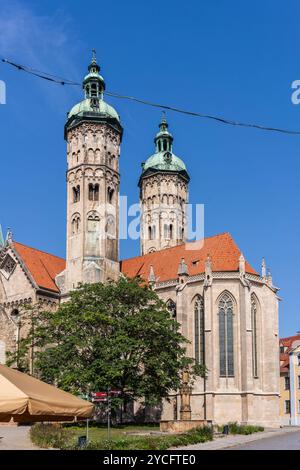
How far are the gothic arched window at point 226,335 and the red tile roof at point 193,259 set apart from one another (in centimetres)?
289

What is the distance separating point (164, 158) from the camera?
250ft

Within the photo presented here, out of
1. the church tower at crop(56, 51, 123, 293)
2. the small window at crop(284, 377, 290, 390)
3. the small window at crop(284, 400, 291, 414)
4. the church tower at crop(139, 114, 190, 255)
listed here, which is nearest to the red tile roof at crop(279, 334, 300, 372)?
the small window at crop(284, 377, 290, 390)

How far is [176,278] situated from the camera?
53156mm

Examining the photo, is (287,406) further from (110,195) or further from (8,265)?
(8,265)

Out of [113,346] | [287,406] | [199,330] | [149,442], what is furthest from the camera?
[287,406]

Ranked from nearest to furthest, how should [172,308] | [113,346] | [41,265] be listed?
[113,346]
[172,308]
[41,265]

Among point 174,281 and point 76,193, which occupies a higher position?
point 76,193

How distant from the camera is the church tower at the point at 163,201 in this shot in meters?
73.1

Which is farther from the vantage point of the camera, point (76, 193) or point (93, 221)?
point (76, 193)

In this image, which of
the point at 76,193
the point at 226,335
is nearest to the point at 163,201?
the point at 76,193

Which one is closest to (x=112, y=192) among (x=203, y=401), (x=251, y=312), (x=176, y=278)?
(x=176, y=278)

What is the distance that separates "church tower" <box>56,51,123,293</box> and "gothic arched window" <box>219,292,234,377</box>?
38.1ft

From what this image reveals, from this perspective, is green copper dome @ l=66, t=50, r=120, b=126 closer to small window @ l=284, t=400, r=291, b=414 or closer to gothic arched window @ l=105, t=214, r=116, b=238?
gothic arched window @ l=105, t=214, r=116, b=238

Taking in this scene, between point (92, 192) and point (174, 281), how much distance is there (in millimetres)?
11452
